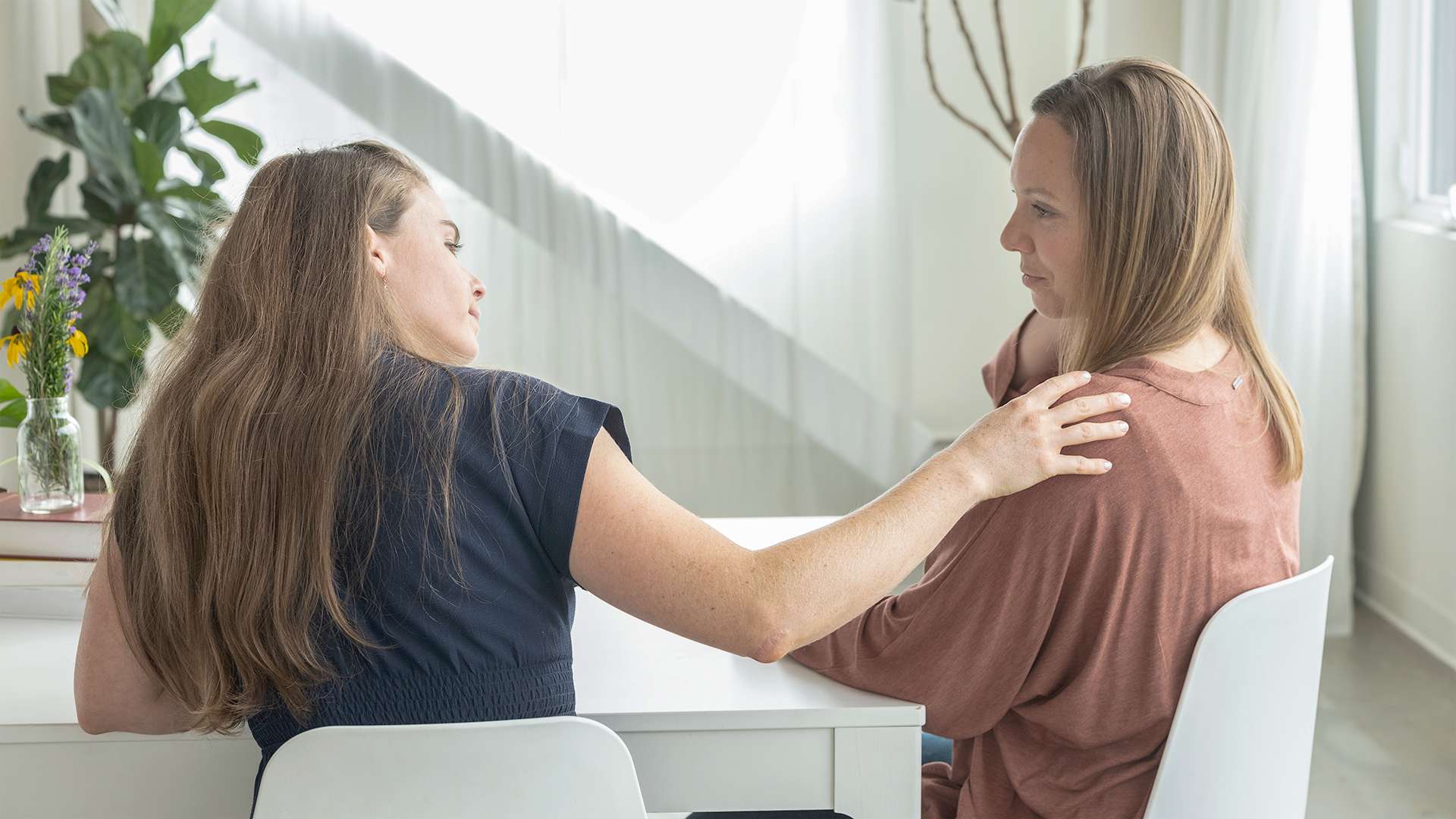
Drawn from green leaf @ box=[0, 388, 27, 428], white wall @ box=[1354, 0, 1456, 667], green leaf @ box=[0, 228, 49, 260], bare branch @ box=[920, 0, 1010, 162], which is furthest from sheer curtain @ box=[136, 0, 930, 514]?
green leaf @ box=[0, 388, 27, 428]

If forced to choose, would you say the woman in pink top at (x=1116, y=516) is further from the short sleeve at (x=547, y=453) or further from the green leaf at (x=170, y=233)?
the green leaf at (x=170, y=233)

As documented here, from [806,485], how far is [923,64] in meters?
1.40

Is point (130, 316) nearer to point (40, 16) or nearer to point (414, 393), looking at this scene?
point (40, 16)

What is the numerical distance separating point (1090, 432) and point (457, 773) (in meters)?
0.63

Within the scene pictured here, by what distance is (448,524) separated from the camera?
1059mm

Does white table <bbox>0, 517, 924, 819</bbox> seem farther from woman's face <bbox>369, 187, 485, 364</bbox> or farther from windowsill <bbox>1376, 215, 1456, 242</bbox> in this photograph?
windowsill <bbox>1376, 215, 1456, 242</bbox>

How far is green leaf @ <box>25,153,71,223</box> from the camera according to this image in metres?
3.37

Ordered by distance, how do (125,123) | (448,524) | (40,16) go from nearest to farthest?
1. (448,524)
2. (125,123)
3. (40,16)

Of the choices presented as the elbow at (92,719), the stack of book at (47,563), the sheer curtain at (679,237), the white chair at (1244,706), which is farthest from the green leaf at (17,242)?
the white chair at (1244,706)

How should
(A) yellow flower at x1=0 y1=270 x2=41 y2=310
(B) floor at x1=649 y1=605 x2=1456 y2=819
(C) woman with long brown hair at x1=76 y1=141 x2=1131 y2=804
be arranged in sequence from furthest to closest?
(B) floor at x1=649 y1=605 x2=1456 y2=819
(A) yellow flower at x1=0 y1=270 x2=41 y2=310
(C) woman with long brown hair at x1=76 y1=141 x2=1131 y2=804

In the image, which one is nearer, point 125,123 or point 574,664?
point 574,664

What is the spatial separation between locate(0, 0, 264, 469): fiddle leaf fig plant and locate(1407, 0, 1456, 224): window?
2947 millimetres

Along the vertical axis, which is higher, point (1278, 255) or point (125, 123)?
point (125, 123)

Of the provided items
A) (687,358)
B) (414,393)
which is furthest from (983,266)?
(414,393)
